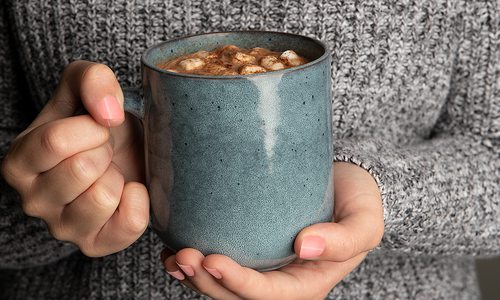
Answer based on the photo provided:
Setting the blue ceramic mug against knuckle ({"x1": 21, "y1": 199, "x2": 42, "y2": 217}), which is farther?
knuckle ({"x1": 21, "y1": 199, "x2": 42, "y2": 217})

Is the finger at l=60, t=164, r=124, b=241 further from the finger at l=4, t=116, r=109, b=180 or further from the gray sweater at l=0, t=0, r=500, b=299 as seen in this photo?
the gray sweater at l=0, t=0, r=500, b=299

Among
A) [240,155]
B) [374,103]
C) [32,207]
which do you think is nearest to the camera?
[240,155]

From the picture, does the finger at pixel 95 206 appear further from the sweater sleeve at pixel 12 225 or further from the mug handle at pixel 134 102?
the sweater sleeve at pixel 12 225

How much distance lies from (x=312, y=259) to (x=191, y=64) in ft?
0.61

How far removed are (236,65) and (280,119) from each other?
0.06 metres

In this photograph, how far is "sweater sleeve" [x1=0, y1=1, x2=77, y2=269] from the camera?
80 cm

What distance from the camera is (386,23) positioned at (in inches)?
28.7

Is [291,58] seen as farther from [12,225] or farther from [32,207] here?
[12,225]

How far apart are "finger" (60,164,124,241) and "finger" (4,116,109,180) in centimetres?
4

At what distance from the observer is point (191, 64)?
19.1 inches

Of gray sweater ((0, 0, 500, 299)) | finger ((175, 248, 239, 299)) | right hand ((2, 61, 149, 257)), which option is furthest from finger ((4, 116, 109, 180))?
gray sweater ((0, 0, 500, 299))

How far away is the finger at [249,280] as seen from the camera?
49 centimetres

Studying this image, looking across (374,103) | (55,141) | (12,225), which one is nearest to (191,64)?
(55,141)

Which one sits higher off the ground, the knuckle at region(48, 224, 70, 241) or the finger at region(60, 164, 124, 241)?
the finger at region(60, 164, 124, 241)
